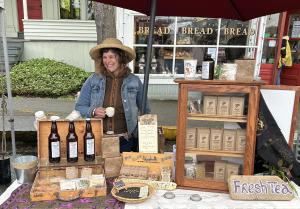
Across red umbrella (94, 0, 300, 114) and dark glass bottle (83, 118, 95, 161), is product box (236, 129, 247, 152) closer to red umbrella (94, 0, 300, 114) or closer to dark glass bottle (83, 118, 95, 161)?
red umbrella (94, 0, 300, 114)

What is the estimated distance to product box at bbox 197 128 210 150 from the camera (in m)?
2.00

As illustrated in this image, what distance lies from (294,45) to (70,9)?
8.05 metres

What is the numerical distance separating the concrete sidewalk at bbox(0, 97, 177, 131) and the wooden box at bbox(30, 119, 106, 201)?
145 inches

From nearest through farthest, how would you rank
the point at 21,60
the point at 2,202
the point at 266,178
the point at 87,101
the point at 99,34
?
the point at 2,202 < the point at 266,178 < the point at 87,101 < the point at 99,34 < the point at 21,60

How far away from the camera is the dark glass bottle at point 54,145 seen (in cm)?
203

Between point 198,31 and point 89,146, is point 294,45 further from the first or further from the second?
point 89,146

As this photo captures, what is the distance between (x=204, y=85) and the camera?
6.27 feet

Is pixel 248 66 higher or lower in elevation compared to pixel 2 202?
higher

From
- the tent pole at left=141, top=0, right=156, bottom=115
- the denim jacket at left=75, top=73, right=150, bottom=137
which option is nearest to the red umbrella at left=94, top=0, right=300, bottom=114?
the tent pole at left=141, top=0, right=156, bottom=115

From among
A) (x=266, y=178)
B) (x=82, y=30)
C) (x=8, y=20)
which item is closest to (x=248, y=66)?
(x=266, y=178)

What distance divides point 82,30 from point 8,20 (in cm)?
323

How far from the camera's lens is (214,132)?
2.00 meters

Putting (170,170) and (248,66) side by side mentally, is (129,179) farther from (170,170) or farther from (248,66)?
(248,66)

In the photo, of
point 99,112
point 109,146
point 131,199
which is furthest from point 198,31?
point 131,199
